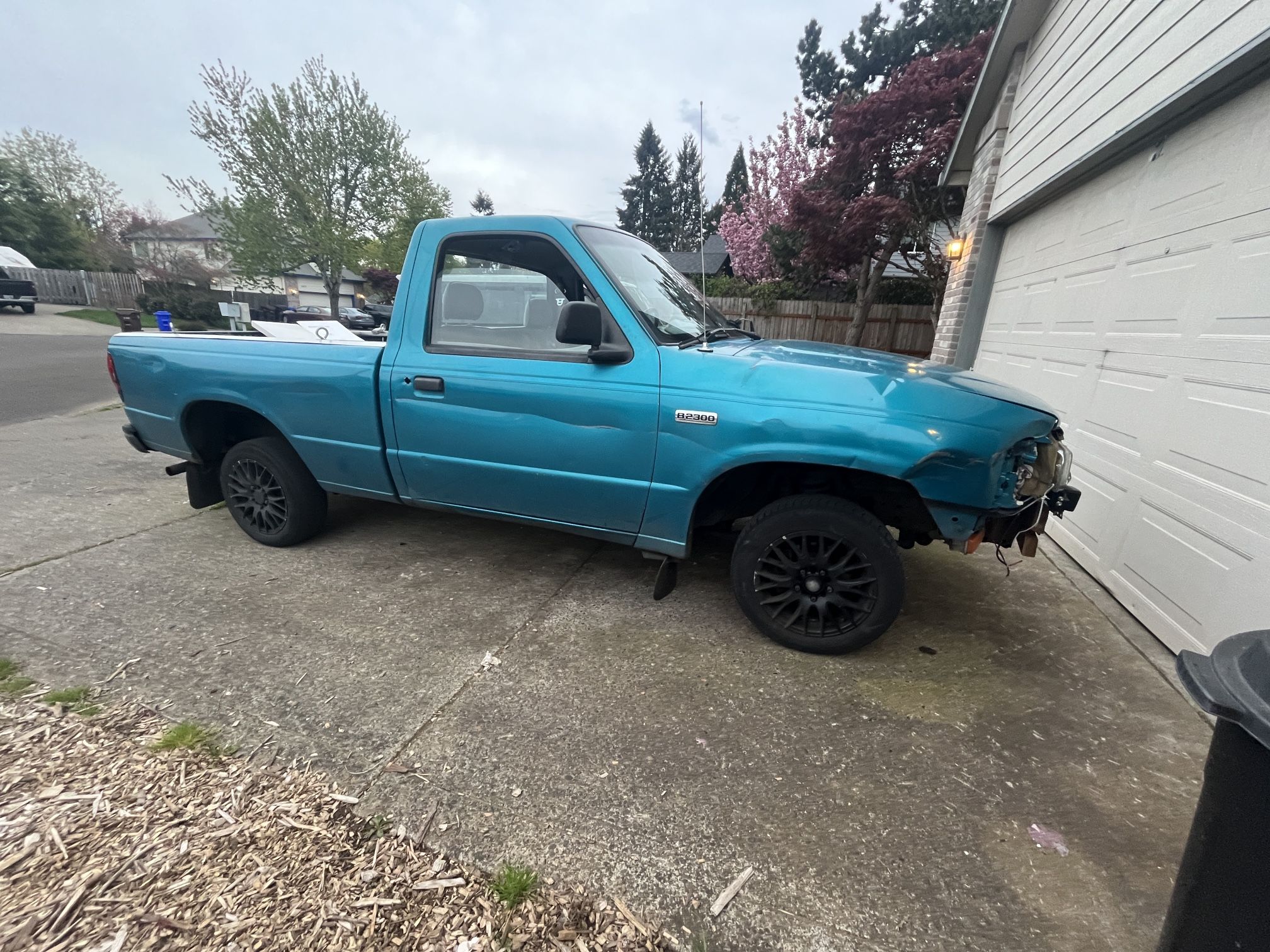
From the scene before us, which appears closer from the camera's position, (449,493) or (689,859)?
(689,859)

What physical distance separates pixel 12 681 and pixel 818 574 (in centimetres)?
347

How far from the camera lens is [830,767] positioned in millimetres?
2047

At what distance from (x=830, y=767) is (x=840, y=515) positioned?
3.30 feet

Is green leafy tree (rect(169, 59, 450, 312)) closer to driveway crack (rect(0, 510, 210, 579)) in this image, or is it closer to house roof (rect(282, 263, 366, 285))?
house roof (rect(282, 263, 366, 285))

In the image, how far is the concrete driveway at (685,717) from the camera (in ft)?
5.39

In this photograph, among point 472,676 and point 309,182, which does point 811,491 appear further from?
point 309,182

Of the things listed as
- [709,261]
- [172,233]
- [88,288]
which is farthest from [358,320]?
[172,233]

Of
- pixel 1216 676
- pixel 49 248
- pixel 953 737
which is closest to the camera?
pixel 1216 676

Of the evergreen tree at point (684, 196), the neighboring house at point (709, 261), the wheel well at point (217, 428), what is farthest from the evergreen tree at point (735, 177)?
the wheel well at point (217, 428)

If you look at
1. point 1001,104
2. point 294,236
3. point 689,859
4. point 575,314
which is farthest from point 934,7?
point 689,859

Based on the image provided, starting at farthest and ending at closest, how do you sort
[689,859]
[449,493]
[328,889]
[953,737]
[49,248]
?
[49,248]
[449,493]
[953,737]
[689,859]
[328,889]

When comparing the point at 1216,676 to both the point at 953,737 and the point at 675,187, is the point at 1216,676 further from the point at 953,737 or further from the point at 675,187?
the point at 675,187

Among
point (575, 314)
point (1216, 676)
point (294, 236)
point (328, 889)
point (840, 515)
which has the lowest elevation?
point (328, 889)

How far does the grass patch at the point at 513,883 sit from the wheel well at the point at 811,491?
157 cm
